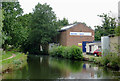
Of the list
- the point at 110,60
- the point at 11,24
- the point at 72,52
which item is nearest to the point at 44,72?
the point at 110,60

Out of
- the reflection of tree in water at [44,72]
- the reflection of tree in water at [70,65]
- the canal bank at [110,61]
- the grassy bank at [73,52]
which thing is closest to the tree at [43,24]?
the grassy bank at [73,52]

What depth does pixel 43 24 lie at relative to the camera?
45.5 m

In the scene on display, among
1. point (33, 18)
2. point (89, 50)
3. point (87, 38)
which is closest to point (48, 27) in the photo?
point (33, 18)

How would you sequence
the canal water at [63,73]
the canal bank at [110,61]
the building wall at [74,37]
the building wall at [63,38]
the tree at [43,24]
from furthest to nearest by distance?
the tree at [43,24], the building wall at [63,38], the building wall at [74,37], the canal bank at [110,61], the canal water at [63,73]

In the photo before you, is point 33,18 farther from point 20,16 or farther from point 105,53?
point 105,53

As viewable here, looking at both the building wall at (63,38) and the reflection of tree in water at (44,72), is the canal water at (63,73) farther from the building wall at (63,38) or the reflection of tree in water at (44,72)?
the building wall at (63,38)

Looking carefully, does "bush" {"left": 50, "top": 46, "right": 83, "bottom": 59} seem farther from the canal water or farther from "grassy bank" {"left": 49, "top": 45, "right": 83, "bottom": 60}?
the canal water

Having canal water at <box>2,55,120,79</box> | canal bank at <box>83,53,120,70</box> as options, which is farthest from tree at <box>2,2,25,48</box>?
canal bank at <box>83,53,120,70</box>

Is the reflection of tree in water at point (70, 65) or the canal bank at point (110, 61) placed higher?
the canal bank at point (110, 61)

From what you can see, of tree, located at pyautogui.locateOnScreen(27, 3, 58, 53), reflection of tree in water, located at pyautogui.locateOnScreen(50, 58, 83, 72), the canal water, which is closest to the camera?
the canal water

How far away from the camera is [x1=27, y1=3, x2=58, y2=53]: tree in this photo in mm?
46281

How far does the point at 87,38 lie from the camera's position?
46.3 meters

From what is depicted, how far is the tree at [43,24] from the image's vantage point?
46281 millimetres

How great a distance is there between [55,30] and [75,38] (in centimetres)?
596
